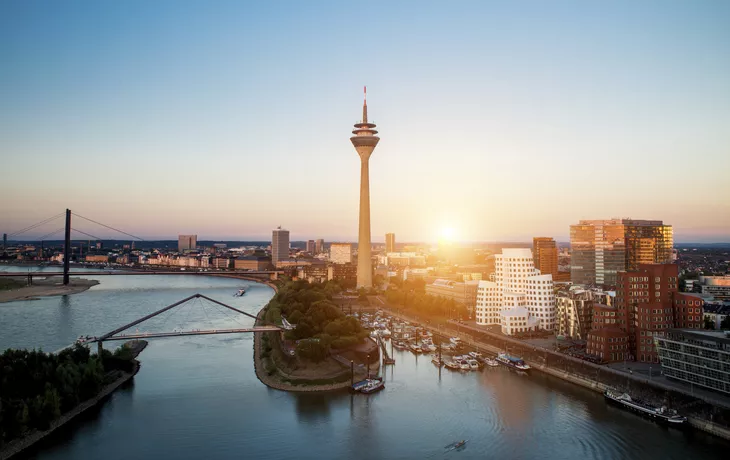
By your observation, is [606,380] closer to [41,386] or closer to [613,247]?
[41,386]

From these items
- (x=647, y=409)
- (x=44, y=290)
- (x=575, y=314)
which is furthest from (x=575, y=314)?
(x=44, y=290)

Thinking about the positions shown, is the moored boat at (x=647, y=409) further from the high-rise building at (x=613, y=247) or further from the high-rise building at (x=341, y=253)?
the high-rise building at (x=341, y=253)

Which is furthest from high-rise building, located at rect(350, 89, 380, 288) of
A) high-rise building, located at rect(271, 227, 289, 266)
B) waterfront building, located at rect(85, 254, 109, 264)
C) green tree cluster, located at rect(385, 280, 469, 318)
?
waterfront building, located at rect(85, 254, 109, 264)

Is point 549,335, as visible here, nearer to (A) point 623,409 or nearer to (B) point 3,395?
(A) point 623,409

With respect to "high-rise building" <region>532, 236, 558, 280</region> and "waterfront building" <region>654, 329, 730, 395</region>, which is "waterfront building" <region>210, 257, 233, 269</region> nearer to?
"high-rise building" <region>532, 236, 558, 280</region>

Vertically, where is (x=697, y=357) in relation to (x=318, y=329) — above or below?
above


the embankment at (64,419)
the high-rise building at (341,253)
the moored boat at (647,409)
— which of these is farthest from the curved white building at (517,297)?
the high-rise building at (341,253)

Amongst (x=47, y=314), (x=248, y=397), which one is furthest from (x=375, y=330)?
(x=47, y=314)
